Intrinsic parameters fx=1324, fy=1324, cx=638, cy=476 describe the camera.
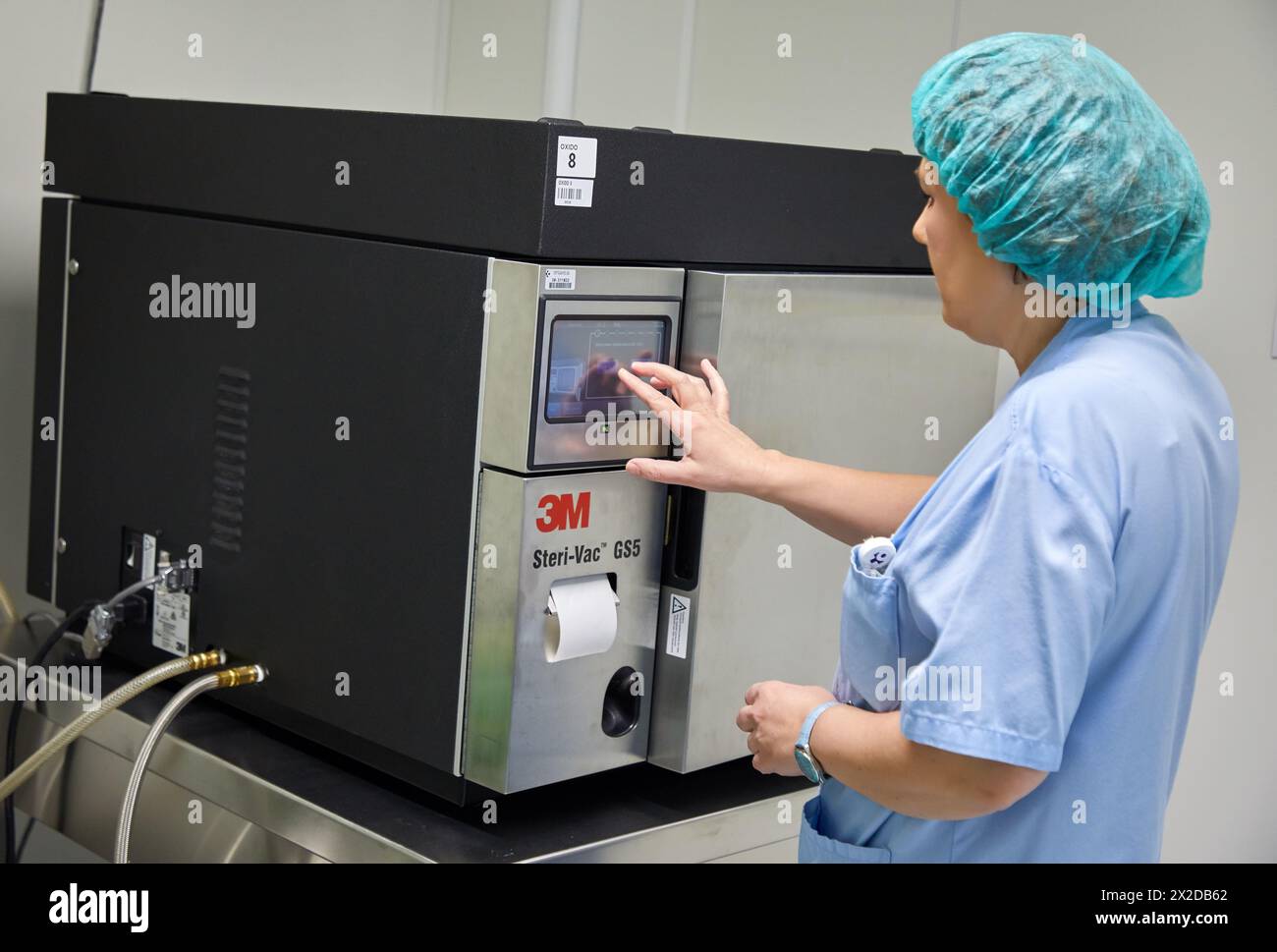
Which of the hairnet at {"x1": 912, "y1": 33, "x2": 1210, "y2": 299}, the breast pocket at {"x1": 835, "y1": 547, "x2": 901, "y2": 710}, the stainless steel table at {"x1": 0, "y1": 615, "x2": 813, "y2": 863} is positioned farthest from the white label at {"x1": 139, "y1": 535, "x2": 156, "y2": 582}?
the hairnet at {"x1": 912, "y1": 33, "x2": 1210, "y2": 299}

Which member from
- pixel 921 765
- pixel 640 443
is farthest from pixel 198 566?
pixel 921 765

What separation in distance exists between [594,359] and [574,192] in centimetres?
12

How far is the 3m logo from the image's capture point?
0.92m

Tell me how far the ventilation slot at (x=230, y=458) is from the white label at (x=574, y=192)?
1.16ft

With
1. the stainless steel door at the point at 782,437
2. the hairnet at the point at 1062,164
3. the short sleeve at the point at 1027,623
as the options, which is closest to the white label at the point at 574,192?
the stainless steel door at the point at 782,437

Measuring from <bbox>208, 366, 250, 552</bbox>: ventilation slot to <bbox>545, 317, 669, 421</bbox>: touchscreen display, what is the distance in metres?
Result: 0.32

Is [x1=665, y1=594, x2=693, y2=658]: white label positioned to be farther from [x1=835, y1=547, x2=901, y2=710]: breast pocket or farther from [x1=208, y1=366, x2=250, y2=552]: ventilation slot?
[x1=208, y1=366, x2=250, y2=552]: ventilation slot

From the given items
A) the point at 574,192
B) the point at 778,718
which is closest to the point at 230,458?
the point at 574,192

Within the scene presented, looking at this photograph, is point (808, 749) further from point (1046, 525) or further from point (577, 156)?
point (577, 156)

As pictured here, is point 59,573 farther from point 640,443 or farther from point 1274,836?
point 1274,836

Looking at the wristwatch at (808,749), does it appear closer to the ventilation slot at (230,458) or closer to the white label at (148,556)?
the ventilation slot at (230,458)
